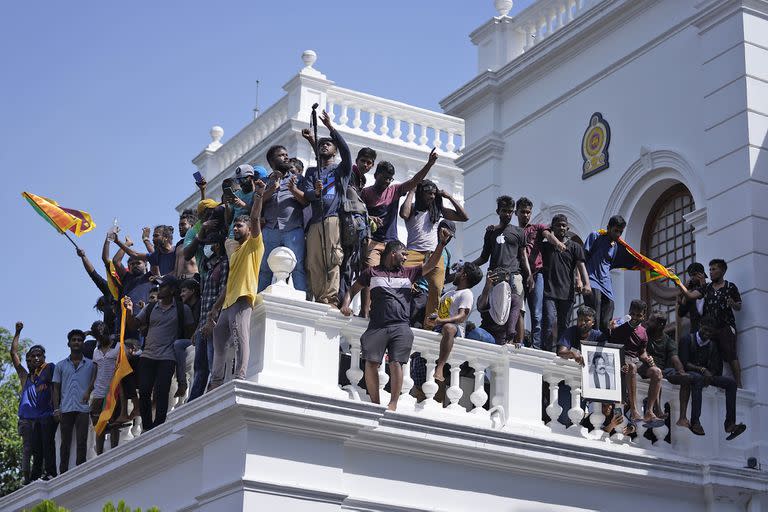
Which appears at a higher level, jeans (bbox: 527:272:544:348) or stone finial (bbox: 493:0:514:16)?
stone finial (bbox: 493:0:514:16)

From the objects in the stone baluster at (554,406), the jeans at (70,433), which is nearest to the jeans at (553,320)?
the stone baluster at (554,406)

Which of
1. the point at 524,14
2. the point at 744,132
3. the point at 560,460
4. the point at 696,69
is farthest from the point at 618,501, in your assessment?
the point at 524,14

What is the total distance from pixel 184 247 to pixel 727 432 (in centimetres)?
622

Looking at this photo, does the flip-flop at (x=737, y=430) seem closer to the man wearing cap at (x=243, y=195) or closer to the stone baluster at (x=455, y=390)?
the stone baluster at (x=455, y=390)

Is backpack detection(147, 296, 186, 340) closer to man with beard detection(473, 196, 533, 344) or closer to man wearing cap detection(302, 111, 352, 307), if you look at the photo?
man wearing cap detection(302, 111, 352, 307)

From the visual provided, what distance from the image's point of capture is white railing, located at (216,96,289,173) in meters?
27.4

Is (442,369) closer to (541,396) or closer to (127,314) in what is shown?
(541,396)

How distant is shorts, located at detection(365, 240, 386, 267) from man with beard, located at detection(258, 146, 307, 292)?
2.42 feet

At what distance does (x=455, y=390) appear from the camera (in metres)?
14.1

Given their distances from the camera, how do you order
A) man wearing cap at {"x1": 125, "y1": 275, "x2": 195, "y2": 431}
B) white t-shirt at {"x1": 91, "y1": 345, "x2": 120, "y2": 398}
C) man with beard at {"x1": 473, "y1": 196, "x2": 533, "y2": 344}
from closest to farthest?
1. man wearing cap at {"x1": 125, "y1": 275, "x2": 195, "y2": 431}
2. man with beard at {"x1": 473, "y1": 196, "x2": 533, "y2": 344}
3. white t-shirt at {"x1": 91, "y1": 345, "x2": 120, "y2": 398}

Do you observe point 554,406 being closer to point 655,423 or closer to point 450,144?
point 655,423

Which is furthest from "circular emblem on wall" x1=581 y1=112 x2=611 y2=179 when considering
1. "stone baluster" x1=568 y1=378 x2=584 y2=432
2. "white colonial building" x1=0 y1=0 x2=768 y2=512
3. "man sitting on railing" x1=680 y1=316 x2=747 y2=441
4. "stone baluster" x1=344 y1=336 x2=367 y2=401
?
"stone baluster" x1=344 y1=336 x2=367 y2=401

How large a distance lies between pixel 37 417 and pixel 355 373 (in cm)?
525

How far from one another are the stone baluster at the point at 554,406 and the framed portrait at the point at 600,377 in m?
0.28
